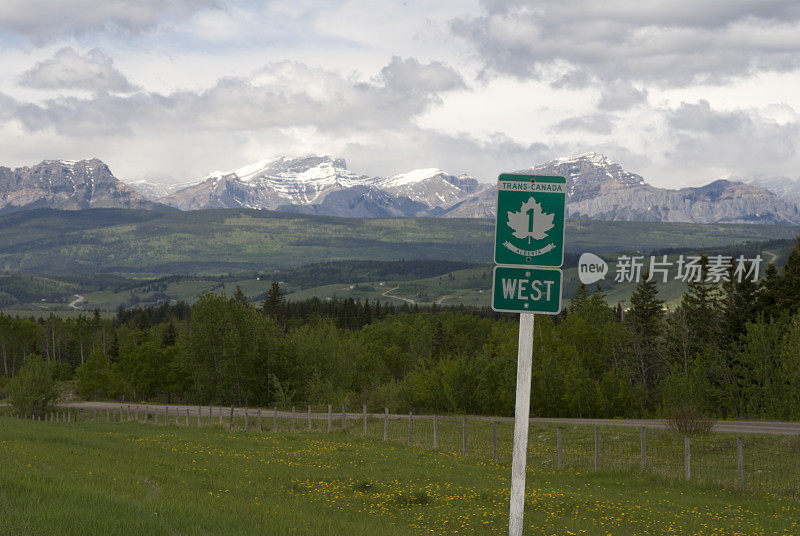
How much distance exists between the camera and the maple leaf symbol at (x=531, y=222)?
8.80 m

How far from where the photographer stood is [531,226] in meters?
8.81

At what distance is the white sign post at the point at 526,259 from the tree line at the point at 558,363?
4895 cm

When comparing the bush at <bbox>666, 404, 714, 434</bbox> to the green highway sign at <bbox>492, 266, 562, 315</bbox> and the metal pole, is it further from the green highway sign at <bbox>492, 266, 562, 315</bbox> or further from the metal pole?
the green highway sign at <bbox>492, 266, 562, 315</bbox>

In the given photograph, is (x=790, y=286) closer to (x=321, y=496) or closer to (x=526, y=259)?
(x=321, y=496)

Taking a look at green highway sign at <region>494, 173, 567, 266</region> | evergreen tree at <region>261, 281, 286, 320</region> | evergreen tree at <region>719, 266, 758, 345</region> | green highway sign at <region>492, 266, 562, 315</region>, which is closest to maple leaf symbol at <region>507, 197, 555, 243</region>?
green highway sign at <region>494, 173, 567, 266</region>

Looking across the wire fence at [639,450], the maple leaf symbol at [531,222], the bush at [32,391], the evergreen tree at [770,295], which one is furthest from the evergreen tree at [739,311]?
the bush at [32,391]

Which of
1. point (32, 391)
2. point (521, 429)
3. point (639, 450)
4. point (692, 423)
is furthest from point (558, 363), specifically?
point (32, 391)

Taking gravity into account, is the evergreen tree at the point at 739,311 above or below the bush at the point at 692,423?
above

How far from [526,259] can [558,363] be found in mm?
59095

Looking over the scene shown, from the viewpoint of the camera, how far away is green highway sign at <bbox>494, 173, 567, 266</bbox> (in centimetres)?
876

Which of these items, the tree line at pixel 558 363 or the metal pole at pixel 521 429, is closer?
the metal pole at pixel 521 429

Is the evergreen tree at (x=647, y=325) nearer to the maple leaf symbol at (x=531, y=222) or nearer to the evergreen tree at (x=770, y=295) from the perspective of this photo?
the evergreen tree at (x=770, y=295)

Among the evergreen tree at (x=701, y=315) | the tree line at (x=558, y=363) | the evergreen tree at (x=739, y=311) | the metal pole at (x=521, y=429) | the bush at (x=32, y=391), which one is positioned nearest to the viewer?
the metal pole at (x=521, y=429)

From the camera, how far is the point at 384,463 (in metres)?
28.8
